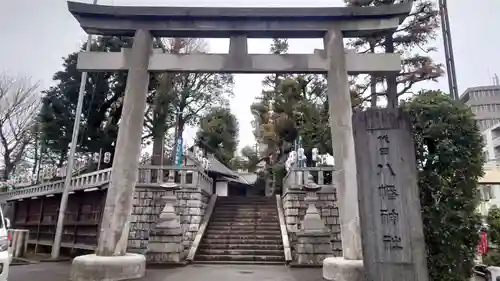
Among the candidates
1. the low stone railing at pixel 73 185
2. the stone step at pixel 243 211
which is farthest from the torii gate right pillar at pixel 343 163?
the low stone railing at pixel 73 185

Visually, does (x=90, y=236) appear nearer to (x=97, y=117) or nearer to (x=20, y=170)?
(x=97, y=117)

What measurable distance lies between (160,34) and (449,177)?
7.29 m

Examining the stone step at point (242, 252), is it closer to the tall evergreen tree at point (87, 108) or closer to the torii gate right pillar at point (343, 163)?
the torii gate right pillar at point (343, 163)

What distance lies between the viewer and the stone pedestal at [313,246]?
11188 millimetres

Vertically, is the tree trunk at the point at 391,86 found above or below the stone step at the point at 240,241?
above

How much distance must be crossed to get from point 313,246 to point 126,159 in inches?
259

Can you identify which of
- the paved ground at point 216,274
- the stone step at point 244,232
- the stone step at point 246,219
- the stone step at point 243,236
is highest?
the stone step at point 246,219

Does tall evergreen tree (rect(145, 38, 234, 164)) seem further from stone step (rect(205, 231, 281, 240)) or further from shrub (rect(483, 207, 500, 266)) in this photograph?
shrub (rect(483, 207, 500, 266))

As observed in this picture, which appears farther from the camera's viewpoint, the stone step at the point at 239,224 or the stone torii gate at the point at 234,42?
the stone step at the point at 239,224

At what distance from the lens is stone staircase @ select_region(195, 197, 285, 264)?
Answer: 39.5 feet

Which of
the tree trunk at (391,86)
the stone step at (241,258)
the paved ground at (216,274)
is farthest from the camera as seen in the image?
the tree trunk at (391,86)

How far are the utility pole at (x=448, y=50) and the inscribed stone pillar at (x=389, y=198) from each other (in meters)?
7.41

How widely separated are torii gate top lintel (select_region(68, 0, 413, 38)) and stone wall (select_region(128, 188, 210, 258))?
22.7 feet

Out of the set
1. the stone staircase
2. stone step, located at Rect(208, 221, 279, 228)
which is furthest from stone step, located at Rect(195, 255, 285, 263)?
stone step, located at Rect(208, 221, 279, 228)
